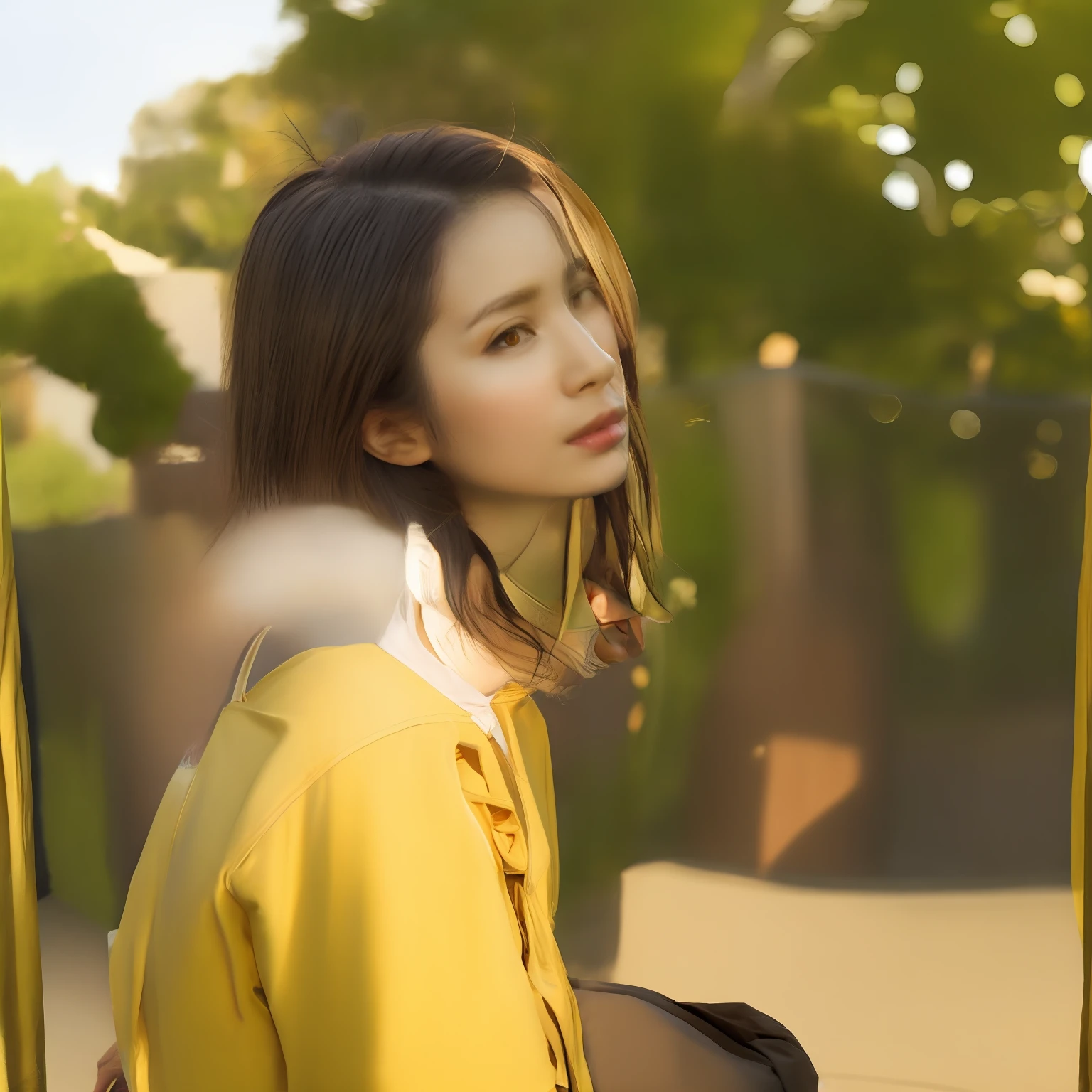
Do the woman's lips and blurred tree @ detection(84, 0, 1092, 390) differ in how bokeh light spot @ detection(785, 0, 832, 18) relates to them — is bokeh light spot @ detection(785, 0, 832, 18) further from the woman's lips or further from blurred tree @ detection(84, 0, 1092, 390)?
the woman's lips

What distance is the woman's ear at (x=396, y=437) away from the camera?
3.10ft

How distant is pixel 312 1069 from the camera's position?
32.7 inches

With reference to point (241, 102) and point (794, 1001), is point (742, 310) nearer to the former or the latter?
point (241, 102)

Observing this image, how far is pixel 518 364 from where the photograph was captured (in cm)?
95

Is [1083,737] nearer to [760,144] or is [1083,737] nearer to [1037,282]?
[1037,282]

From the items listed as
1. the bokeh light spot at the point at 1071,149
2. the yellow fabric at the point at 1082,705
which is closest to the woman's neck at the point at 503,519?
the yellow fabric at the point at 1082,705

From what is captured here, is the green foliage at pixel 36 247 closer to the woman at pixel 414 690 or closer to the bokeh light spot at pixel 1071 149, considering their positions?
the woman at pixel 414 690

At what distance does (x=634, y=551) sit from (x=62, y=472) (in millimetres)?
626

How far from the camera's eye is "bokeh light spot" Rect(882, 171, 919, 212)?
1151mm

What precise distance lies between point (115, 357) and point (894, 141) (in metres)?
0.87

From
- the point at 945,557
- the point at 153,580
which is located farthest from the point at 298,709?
the point at 945,557

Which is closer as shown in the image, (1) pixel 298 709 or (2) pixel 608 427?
(1) pixel 298 709

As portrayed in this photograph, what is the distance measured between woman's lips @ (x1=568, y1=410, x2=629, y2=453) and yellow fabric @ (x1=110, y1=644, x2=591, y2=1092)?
10.9 inches

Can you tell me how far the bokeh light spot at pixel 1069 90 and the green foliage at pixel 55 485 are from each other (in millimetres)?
1087
